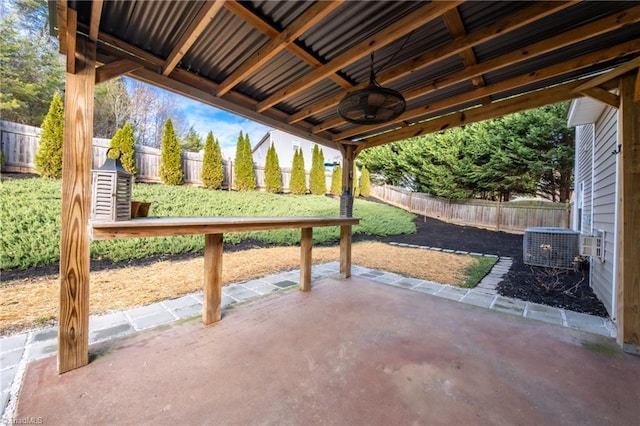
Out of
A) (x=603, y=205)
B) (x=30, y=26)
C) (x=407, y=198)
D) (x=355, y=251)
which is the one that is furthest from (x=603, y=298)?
(x=30, y=26)

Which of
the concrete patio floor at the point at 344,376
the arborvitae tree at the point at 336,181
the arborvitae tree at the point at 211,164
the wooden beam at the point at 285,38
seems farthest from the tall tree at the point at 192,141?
the concrete patio floor at the point at 344,376

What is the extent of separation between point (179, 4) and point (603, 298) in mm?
5359

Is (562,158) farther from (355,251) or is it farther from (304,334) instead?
(304,334)

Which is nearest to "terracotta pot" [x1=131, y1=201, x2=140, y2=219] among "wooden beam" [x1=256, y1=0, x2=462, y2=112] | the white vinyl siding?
"wooden beam" [x1=256, y1=0, x2=462, y2=112]

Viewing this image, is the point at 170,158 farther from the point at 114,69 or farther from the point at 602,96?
the point at 602,96

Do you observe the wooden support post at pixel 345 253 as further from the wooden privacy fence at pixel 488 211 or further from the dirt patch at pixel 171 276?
the wooden privacy fence at pixel 488 211

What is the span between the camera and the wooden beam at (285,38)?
1.62 meters

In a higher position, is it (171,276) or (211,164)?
(211,164)

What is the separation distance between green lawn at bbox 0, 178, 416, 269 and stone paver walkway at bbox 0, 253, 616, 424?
245cm

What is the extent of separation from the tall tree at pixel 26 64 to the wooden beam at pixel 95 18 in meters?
9.05

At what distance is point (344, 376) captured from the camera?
6.06 feet

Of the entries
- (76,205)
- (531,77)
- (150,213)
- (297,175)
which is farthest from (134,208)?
(297,175)

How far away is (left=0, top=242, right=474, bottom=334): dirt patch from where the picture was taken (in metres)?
2.83

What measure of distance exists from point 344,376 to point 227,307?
1.68 m
